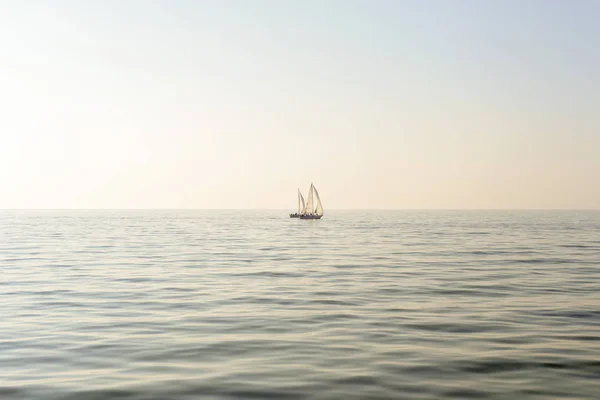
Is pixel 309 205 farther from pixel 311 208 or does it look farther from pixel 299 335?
pixel 299 335

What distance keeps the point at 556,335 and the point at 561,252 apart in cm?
3622

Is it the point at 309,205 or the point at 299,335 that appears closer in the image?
the point at 299,335

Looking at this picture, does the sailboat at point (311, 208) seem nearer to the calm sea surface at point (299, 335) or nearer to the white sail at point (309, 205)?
the white sail at point (309, 205)

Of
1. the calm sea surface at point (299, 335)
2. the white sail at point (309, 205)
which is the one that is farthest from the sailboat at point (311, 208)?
the calm sea surface at point (299, 335)

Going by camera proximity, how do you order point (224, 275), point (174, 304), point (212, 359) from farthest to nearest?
point (224, 275) < point (174, 304) < point (212, 359)

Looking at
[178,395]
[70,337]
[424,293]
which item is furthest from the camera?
[424,293]

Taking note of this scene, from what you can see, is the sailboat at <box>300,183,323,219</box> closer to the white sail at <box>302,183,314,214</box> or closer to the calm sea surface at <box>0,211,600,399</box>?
the white sail at <box>302,183,314,214</box>

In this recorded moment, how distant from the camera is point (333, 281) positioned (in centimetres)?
3000

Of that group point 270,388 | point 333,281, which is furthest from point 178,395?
point 333,281

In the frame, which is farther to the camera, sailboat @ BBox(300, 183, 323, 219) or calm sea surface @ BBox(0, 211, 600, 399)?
sailboat @ BBox(300, 183, 323, 219)

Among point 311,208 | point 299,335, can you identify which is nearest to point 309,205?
point 311,208

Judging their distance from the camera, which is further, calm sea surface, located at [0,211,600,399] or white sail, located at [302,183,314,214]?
white sail, located at [302,183,314,214]

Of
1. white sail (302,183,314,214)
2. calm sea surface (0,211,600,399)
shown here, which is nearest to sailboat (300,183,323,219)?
white sail (302,183,314,214)

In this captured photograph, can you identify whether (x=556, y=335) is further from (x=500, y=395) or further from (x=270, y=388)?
(x=270, y=388)
